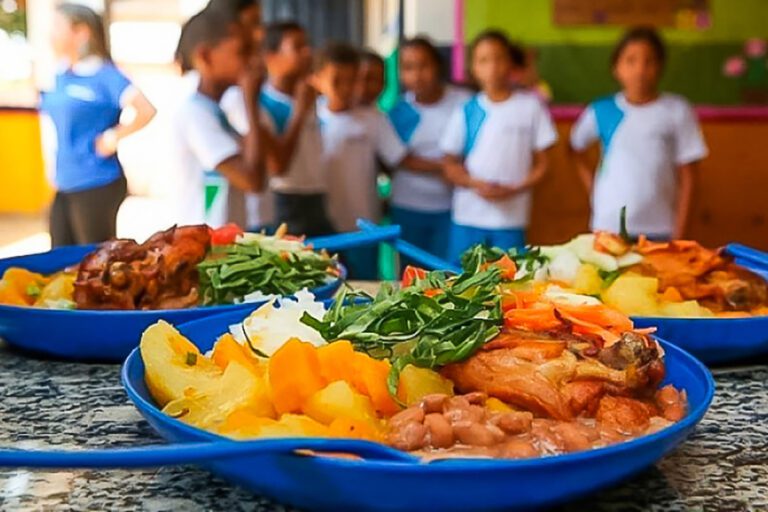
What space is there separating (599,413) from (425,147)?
2.98 meters

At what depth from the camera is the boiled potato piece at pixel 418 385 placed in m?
0.88

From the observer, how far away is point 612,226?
3557 millimetres

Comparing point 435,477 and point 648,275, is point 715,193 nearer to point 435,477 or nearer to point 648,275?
point 648,275

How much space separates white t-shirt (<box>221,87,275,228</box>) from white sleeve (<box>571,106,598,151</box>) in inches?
49.4

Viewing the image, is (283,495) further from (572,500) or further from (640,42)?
(640,42)

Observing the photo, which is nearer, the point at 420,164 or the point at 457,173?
the point at 457,173

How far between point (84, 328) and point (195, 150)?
1684 mm

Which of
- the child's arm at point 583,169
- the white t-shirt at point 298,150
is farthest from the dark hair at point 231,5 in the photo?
the child's arm at point 583,169

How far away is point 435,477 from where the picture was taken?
27.3 inches

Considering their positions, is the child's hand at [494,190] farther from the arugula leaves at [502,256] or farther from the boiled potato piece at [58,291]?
the boiled potato piece at [58,291]

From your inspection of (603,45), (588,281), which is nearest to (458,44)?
(603,45)

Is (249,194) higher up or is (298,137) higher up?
(298,137)

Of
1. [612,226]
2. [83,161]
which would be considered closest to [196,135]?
[83,161]

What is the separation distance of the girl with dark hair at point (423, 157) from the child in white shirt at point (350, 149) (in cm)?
10
